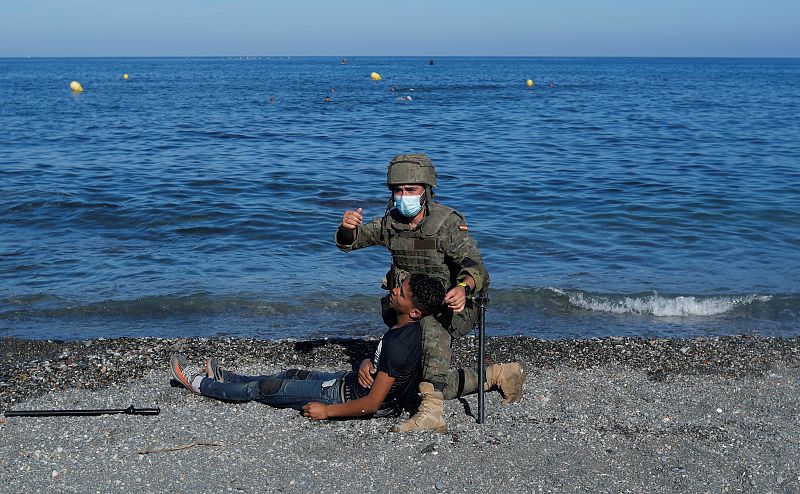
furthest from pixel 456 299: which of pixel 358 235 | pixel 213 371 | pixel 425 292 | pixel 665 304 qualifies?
pixel 665 304

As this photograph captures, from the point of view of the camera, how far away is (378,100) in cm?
5278

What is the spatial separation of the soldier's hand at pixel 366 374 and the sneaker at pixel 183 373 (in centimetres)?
160

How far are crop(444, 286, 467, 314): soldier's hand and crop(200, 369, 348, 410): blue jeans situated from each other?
130 centimetres

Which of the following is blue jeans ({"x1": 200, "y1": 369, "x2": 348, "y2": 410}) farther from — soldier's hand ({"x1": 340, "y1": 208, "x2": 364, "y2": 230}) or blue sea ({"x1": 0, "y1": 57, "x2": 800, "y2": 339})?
blue sea ({"x1": 0, "y1": 57, "x2": 800, "y2": 339})

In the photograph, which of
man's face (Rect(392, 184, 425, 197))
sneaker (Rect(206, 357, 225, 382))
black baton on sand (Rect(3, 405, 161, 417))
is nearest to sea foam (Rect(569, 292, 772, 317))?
man's face (Rect(392, 184, 425, 197))

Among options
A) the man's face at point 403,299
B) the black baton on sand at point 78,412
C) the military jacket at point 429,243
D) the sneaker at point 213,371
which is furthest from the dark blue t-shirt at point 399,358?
the black baton on sand at point 78,412

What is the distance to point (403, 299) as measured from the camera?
6492 millimetres

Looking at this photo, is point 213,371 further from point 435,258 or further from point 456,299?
point 456,299

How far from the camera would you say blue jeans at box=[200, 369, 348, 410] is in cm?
709

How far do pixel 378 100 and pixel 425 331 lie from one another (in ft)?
154

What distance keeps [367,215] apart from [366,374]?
37.2ft

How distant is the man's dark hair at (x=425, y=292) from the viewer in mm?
6441

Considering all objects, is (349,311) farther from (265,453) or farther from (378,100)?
Answer: (378,100)

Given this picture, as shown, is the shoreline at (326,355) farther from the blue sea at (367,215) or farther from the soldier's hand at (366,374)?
the soldier's hand at (366,374)
